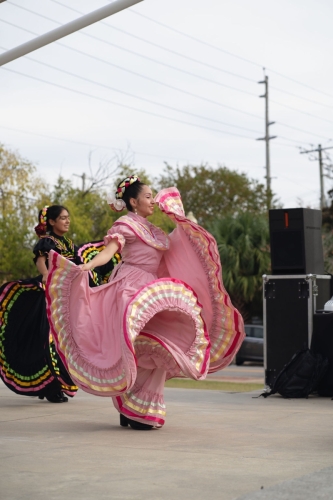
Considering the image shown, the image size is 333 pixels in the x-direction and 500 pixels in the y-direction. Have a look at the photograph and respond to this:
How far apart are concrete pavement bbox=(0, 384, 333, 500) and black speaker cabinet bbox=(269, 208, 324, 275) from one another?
88.8 inches

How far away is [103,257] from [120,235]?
0.26 m

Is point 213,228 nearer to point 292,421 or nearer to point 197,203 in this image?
point 197,203

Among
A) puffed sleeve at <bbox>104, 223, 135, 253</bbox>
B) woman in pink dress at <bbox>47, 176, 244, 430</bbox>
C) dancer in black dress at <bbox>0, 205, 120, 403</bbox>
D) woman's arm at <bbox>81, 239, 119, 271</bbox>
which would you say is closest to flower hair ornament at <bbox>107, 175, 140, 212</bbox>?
woman in pink dress at <bbox>47, 176, 244, 430</bbox>

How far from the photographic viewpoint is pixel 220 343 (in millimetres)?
6734

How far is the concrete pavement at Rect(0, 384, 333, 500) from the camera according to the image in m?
4.16

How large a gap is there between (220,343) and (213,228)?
25.6 meters

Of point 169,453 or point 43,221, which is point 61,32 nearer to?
point 43,221

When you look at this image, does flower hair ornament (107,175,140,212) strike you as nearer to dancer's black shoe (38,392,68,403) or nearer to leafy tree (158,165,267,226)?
dancer's black shoe (38,392,68,403)

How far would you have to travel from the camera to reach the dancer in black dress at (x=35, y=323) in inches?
328

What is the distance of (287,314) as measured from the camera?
9.98 meters

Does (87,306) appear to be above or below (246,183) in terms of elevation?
below

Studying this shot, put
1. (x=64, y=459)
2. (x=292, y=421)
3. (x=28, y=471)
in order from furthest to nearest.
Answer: (x=292, y=421) → (x=64, y=459) → (x=28, y=471)

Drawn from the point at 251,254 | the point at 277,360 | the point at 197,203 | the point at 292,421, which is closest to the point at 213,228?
the point at 251,254

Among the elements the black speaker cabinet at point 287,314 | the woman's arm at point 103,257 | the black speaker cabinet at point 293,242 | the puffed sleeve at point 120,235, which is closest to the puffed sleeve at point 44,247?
the puffed sleeve at point 120,235
